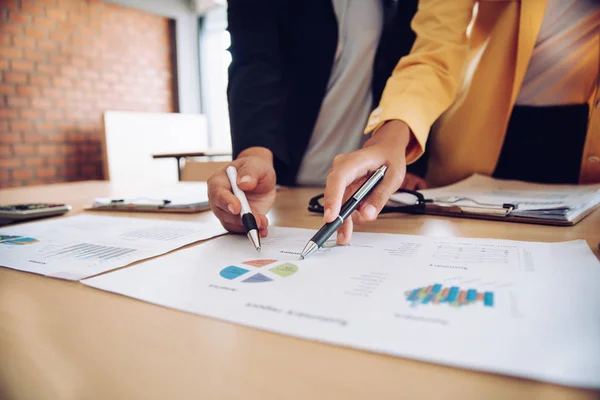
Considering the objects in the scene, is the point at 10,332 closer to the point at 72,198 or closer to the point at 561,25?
the point at 72,198

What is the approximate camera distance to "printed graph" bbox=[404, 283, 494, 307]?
0.96ft

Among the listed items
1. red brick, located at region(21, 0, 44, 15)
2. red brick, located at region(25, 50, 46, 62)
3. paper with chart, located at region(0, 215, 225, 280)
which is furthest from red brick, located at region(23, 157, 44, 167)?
paper with chart, located at region(0, 215, 225, 280)

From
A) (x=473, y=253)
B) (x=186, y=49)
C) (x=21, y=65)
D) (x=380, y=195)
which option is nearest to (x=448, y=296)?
(x=473, y=253)

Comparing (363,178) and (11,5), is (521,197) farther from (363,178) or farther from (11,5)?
(11,5)

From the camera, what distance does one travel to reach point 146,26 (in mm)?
4754

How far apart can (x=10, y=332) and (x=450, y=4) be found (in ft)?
2.87

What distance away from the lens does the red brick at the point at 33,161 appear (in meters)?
3.84

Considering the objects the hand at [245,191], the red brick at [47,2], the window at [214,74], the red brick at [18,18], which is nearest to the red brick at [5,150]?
the red brick at [18,18]

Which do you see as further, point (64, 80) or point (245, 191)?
point (64, 80)

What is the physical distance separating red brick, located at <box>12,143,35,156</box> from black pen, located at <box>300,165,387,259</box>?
14.0 ft

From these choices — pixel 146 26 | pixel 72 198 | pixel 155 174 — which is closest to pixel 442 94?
pixel 72 198

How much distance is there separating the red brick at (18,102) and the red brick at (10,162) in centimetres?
49

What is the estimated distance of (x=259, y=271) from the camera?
1.27 feet

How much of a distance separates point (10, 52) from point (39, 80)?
310 mm
